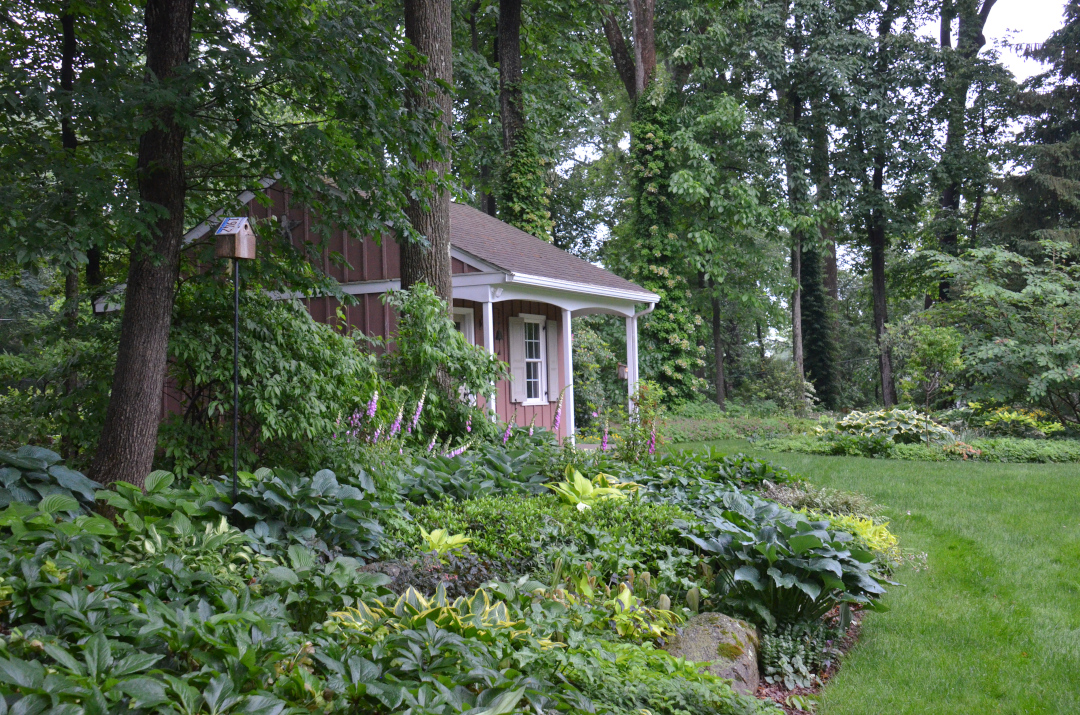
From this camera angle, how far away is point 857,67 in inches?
800

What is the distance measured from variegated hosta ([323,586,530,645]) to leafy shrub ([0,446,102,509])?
1673mm

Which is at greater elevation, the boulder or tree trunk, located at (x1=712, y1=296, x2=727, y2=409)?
tree trunk, located at (x1=712, y1=296, x2=727, y2=409)

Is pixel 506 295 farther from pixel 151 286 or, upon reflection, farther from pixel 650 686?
pixel 650 686

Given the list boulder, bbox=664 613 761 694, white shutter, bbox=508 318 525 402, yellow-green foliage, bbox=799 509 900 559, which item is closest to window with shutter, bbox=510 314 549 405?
white shutter, bbox=508 318 525 402

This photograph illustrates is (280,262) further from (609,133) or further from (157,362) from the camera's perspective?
(609,133)

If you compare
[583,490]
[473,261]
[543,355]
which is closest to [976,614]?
[583,490]

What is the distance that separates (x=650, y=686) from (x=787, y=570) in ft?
4.68

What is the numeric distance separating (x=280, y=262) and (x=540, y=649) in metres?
4.20

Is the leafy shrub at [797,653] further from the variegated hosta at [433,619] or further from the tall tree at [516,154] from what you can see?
the tall tree at [516,154]

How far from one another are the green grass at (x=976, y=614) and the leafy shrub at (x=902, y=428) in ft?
11.6

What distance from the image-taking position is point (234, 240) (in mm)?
4262

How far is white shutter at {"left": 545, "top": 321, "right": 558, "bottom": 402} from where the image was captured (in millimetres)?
13578

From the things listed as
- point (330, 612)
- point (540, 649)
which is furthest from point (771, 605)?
point (330, 612)

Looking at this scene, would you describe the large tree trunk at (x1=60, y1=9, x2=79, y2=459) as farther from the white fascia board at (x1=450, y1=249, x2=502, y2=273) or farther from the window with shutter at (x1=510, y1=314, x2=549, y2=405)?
the window with shutter at (x1=510, y1=314, x2=549, y2=405)
